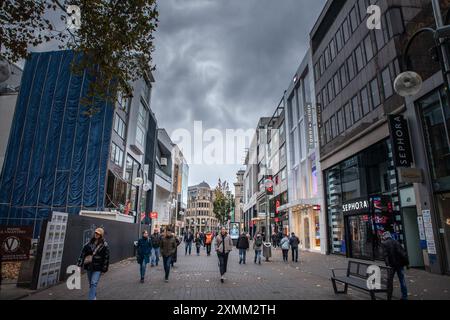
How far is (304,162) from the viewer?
30906 mm

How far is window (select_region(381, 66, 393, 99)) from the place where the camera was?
16984mm

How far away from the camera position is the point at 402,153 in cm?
1490

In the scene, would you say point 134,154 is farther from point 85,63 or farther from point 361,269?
point 361,269

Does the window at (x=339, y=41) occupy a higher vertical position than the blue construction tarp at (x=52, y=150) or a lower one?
higher

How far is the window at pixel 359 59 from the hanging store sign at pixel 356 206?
8.90m

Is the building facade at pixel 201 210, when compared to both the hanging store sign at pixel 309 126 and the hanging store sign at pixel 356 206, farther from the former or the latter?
the hanging store sign at pixel 356 206

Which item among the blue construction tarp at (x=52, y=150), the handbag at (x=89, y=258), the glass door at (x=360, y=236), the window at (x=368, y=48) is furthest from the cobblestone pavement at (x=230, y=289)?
the blue construction tarp at (x=52, y=150)

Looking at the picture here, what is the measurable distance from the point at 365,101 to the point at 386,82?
7.89 ft

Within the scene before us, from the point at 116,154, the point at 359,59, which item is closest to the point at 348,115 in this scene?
the point at 359,59

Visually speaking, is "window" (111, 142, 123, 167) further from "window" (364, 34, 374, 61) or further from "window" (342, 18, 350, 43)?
"window" (364, 34, 374, 61)

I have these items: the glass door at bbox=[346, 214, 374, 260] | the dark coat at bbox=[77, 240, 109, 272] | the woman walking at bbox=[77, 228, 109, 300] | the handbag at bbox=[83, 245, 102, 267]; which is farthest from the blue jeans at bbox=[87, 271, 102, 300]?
the glass door at bbox=[346, 214, 374, 260]

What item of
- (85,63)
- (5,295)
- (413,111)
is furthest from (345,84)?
(5,295)

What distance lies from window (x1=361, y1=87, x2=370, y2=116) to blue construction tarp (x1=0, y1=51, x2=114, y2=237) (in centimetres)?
2356

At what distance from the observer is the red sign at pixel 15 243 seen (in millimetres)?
9602
